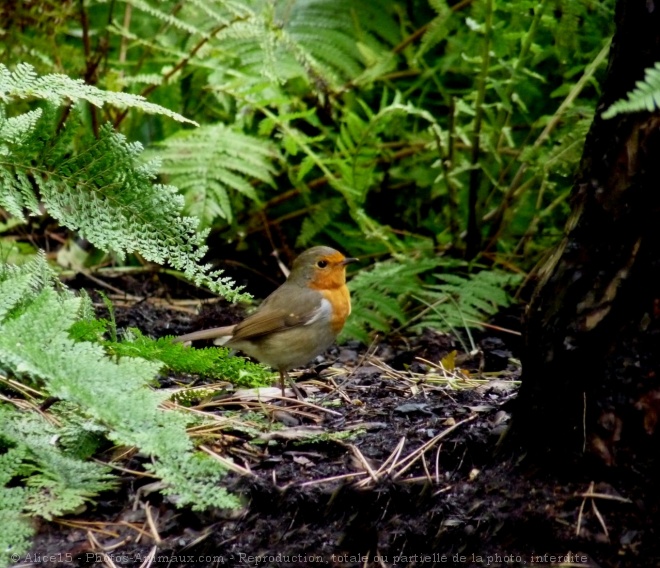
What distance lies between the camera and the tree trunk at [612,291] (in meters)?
2.34

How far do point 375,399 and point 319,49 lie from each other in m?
3.10

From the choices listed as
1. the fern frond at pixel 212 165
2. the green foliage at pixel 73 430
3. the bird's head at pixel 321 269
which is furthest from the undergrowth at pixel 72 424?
the fern frond at pixel 212 165

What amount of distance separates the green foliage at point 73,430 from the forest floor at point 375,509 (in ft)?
0.41

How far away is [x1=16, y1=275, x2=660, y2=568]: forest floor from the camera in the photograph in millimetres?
2422

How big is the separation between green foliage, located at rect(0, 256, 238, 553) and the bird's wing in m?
1.77

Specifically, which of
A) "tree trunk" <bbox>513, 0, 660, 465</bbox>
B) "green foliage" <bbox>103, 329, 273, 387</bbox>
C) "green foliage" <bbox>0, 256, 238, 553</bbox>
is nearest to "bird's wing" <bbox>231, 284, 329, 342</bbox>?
"green foliage" <bbox>103, 329, 273, 387</bbox>

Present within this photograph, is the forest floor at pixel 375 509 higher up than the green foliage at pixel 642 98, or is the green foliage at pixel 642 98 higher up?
the green foliage at pixel 642 98

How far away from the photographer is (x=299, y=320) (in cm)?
467

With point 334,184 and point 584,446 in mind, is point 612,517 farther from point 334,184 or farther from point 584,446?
point 334,184

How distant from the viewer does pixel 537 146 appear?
4926mm

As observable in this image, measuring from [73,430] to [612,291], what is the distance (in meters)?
1.65

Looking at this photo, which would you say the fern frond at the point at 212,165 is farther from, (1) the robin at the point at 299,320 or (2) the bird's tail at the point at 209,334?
(2) the bird's tail at the point at 209,334

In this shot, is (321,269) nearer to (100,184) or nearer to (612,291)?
(100,184)

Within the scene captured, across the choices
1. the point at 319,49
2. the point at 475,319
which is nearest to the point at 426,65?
the point at 319,49
